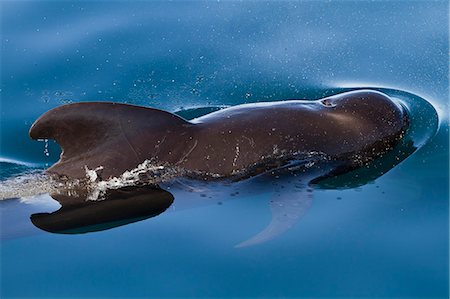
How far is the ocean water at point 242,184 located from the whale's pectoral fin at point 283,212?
0.09 ft

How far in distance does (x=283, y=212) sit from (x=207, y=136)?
89 centimetres

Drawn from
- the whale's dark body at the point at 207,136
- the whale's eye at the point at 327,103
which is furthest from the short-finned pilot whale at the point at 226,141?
the whale's eye at the point at 327,103

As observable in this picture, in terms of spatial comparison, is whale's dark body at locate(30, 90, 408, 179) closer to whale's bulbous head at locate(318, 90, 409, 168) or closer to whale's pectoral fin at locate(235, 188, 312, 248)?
whale's bulbous head at locate(318, 90, 409, 168)

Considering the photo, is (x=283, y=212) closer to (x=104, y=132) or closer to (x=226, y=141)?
(x=226, y=141)

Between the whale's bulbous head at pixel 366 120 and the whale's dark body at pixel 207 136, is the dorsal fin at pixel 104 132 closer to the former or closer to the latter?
the whale's dark body at pixel 207 136

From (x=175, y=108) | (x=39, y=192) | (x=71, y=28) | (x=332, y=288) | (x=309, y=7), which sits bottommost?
(x=332, y=288)

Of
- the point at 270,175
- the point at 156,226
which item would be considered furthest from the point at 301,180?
the point at 156,226

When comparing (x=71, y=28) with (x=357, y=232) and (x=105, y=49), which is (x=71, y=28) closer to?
(x=105, y=49)

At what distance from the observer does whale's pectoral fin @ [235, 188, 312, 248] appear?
20.4ft

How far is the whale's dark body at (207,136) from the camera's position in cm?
666

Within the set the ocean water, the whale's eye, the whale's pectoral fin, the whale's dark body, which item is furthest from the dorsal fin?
the whale's eye

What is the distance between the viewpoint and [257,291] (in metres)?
5.72

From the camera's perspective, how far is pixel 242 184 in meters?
6.79

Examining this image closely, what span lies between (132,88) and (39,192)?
2.65 meters
